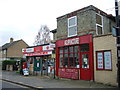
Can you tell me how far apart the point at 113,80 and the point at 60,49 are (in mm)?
6568

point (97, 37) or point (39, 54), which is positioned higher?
point (97, 37)

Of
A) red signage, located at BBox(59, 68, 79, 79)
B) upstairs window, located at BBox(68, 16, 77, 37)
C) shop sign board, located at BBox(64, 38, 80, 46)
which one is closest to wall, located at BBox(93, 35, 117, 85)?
shop sign board, located at BBox(64, 38, 80, 46)

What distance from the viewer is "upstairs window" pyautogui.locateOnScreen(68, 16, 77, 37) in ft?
47.8

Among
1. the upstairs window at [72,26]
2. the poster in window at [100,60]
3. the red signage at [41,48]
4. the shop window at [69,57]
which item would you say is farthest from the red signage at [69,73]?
the upstairs window at [72,26]

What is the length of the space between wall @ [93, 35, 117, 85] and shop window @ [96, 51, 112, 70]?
0.32m

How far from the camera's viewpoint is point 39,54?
18.0 meters

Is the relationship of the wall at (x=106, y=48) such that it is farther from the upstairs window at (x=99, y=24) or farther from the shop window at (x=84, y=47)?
the upstairs window at (x=99, y=24)

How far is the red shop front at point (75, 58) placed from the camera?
42.5 feet

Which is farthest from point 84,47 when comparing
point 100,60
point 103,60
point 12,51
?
point 12,51

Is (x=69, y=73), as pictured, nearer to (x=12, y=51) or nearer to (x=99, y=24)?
(x=99, y=24)

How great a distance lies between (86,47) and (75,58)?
1.59 meters

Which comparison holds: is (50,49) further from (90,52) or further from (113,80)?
(113,80)

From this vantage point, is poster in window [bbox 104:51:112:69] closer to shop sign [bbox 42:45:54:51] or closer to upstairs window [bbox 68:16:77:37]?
upstairs window [bbox 68:16:77:37]

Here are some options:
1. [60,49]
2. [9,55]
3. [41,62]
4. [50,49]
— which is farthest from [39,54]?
[9,55]
